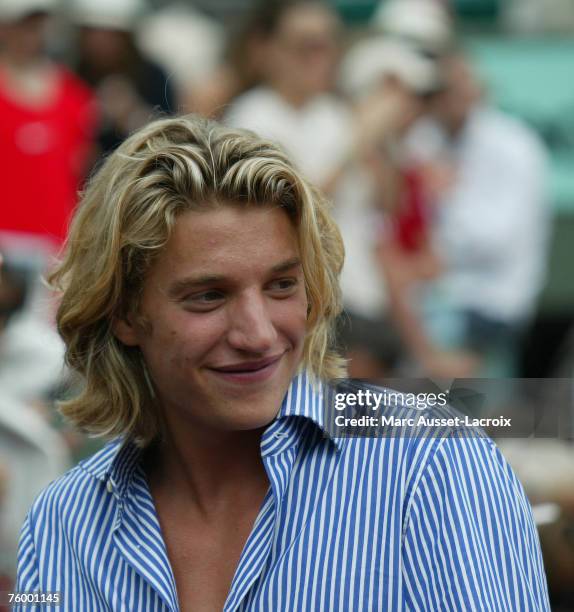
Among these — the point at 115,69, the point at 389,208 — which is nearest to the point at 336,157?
the point at 389,208

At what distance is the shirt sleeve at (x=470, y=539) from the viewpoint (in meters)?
1.94

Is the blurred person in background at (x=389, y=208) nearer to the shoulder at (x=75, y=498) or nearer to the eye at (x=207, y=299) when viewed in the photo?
the shoulder at (x=75, y=498)

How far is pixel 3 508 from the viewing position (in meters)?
3.56

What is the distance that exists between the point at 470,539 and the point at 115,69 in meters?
4.66

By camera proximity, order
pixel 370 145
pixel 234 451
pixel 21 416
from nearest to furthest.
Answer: pixel 234 451 → pixel 21 416 → pixel 370 145

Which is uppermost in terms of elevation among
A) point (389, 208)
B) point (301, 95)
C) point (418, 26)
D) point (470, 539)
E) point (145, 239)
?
point (418, 26)

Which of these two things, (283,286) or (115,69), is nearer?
(283,286)

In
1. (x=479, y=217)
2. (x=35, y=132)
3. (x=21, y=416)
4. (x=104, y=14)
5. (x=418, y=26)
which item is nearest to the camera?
(x=21, y=416)

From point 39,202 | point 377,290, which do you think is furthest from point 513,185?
point 39,202

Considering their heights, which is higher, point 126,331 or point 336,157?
point 336,157

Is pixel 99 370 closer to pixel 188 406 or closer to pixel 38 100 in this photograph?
pixel 188 406

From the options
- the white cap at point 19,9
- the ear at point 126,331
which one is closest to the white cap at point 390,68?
the white cap at point 19,9

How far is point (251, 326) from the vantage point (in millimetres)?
2104

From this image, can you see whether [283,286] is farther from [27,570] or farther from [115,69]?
[115,69]
